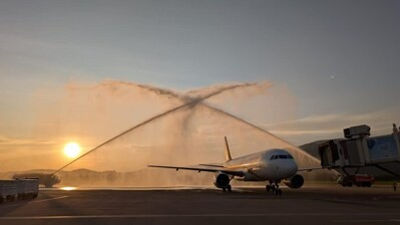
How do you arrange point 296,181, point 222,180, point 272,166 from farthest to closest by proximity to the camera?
1. point 222,180
2. point 296,181
3. point 272,166

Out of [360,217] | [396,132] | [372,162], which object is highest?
[396,132]

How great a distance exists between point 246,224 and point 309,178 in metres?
116

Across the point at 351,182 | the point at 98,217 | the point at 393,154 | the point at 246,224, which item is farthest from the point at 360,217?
the point at 351,182

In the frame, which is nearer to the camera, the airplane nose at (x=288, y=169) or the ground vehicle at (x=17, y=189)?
the ground vehicle at (x=17, y=189)

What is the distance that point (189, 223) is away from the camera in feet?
49.9

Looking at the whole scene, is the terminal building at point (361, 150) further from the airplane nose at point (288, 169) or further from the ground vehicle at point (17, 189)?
the ground vehicle at point (17, 189)

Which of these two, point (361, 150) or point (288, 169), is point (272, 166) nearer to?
point (288, 169)

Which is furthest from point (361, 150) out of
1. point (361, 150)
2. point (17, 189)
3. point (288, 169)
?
point (17, 189)

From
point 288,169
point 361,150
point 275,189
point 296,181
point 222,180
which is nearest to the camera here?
point 361,150

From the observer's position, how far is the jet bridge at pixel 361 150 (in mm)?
32719

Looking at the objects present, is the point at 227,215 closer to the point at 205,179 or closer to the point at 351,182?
the point at 351,182

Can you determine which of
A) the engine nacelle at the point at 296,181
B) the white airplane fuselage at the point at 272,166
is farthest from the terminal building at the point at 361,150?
the engine nacelle at the point at 296,181

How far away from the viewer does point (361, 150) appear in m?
34.5

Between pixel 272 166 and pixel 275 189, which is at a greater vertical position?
pixel 272 166
